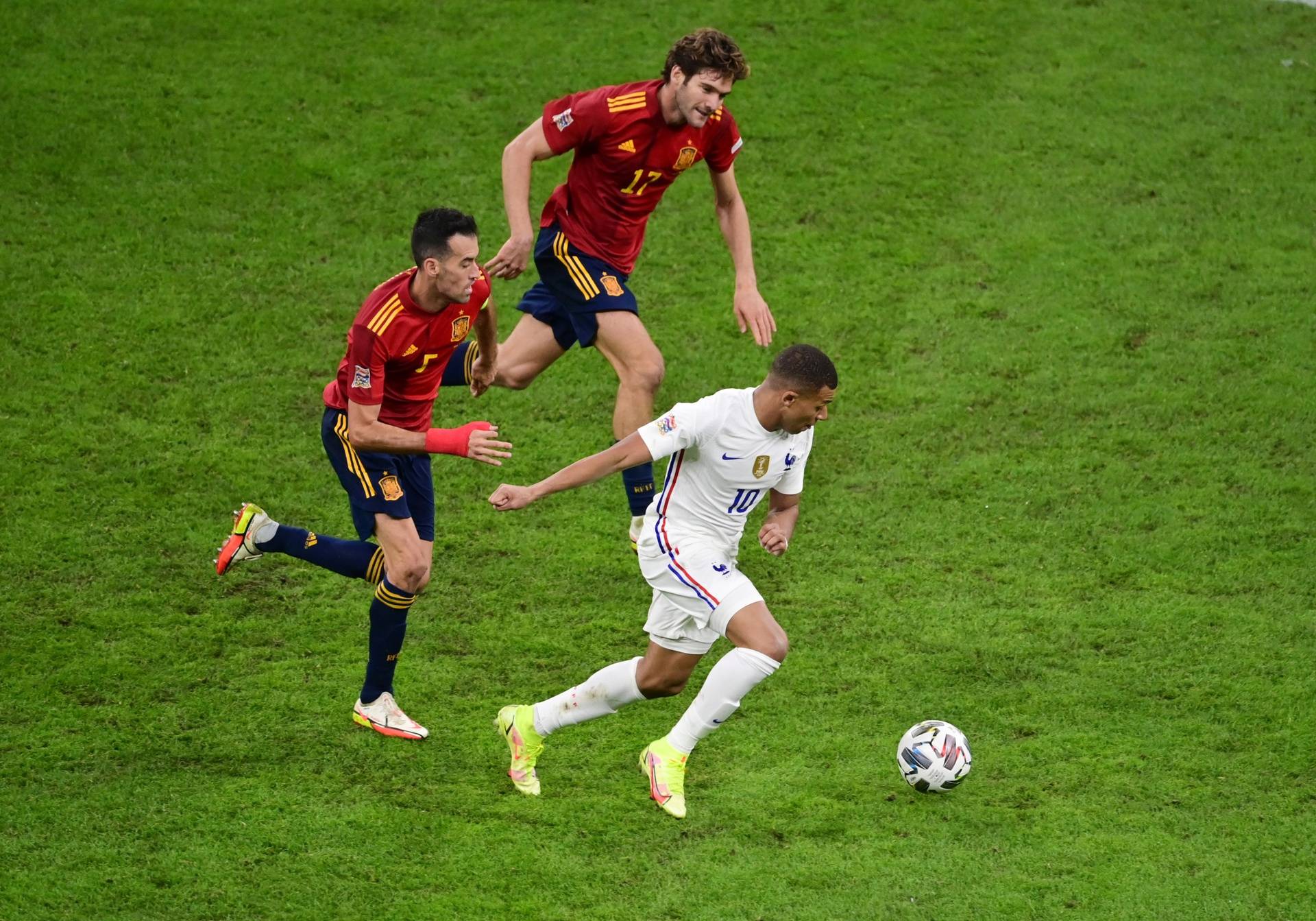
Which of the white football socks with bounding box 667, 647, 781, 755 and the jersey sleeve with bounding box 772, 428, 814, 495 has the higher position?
the jersey sleeve with bounding box 772, 428, 814, 495

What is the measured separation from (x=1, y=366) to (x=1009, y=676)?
21.7 ft

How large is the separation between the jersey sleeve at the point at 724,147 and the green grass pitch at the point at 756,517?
195 centimetres

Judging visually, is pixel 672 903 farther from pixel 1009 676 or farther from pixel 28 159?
pixel 28 159

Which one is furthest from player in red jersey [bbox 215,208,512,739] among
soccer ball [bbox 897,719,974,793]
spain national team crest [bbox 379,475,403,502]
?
soccer ball [bbox 897,719,974,793]

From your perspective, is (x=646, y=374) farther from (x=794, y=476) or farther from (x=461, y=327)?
(x=794, y=476)

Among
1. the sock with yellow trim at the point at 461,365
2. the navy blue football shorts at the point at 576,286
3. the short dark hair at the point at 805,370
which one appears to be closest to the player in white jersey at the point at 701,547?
the short dark hair at the point at 805,370

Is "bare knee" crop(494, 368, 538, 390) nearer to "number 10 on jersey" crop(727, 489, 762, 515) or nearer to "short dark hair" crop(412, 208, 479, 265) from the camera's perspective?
"short dark hair" crop(412, 208, 479, 265)

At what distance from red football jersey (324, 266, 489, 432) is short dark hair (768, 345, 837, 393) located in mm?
1491

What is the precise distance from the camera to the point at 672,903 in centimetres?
513

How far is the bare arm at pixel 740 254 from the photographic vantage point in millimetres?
6871

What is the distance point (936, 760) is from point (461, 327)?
9.05 feet

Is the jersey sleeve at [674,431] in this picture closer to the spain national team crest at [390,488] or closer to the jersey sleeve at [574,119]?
the spain national team crest at [390,488]

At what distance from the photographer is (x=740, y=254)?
24.1ft

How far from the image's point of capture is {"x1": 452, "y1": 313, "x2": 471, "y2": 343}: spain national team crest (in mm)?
5988
